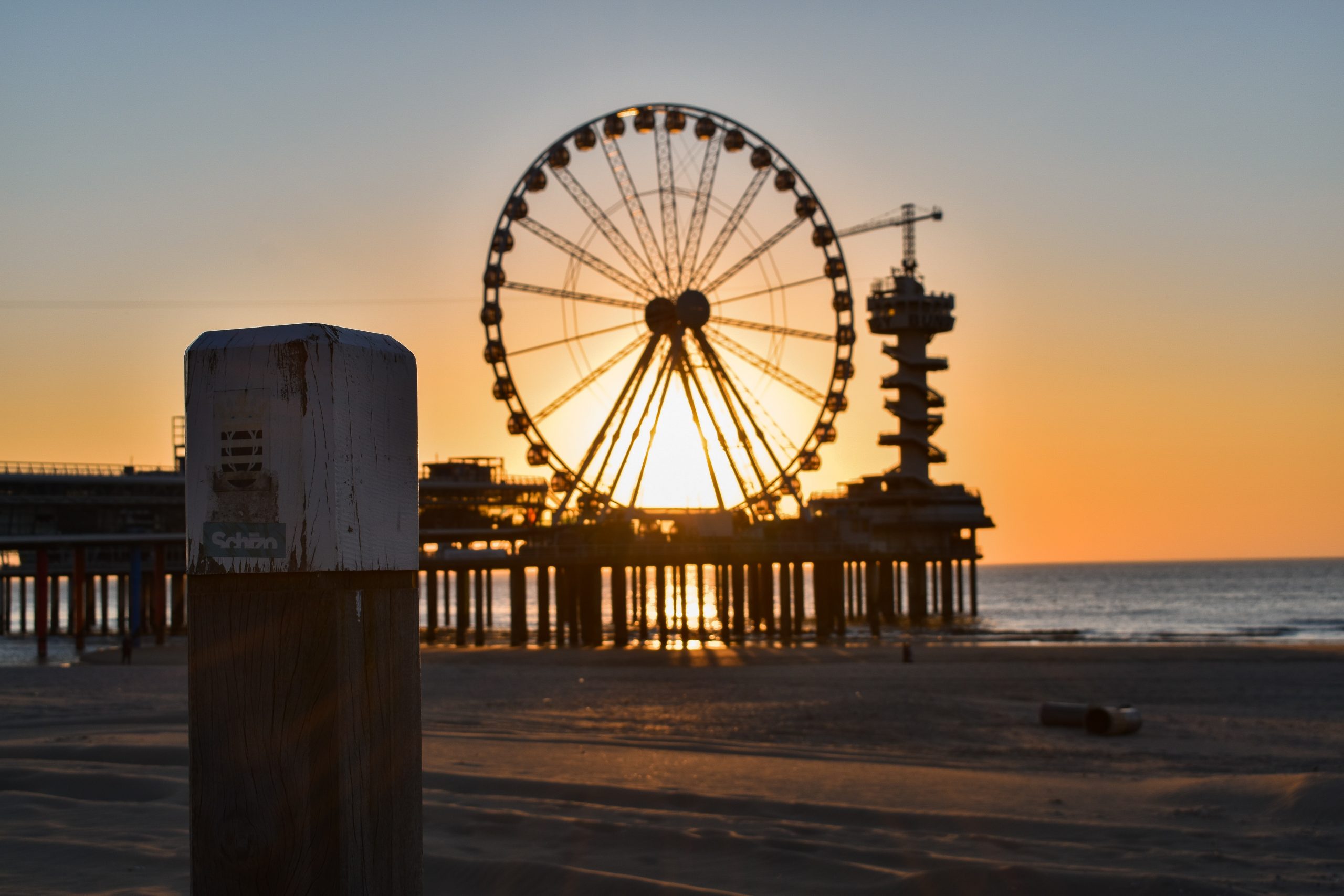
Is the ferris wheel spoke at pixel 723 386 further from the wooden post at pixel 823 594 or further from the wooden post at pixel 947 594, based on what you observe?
the wooden post at pixel 947 594

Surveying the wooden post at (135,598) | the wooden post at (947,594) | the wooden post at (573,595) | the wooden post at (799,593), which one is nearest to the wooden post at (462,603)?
the wooden post at (573,595)

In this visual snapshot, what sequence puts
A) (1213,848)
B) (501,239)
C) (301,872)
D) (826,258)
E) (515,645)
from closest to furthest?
(301,872) → (1213,848) → (501,239) → (826,258) → (515,645)

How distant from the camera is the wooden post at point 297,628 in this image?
1761 mm

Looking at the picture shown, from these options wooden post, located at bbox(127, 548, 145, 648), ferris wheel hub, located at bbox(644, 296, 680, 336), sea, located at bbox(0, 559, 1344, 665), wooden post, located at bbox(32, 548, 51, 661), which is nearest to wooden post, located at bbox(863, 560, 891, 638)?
sea, located at bbox(0, 559, 1344, 665)

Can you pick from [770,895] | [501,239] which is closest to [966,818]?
[770,895]

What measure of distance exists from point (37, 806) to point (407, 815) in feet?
20.2

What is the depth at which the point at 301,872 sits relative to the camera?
1761 mm

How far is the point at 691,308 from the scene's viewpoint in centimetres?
4262

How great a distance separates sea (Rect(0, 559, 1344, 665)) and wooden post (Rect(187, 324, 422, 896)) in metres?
37.8

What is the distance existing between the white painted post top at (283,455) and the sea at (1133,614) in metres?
37.8

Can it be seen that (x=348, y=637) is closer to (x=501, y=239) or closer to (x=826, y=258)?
(x=501, y=239)

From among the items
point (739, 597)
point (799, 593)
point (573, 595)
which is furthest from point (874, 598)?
point (573, 595)

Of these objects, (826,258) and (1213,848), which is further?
(826,258)

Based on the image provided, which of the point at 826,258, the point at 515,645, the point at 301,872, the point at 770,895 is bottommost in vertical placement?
the point at 515,645
